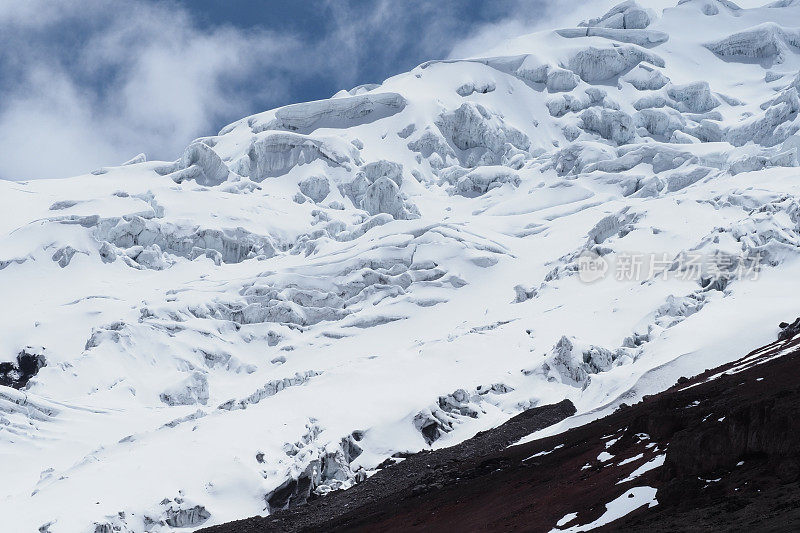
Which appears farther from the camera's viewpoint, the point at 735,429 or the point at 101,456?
the point at 101,456

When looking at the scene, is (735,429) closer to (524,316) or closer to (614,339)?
(614,339)

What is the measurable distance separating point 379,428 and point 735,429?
2388 inches

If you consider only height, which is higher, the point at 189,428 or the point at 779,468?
the point at 189,428

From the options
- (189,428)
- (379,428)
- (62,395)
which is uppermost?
(62,395)

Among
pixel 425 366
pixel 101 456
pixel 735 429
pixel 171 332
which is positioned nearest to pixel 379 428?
pixel 425 366

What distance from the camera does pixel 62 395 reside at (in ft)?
446
